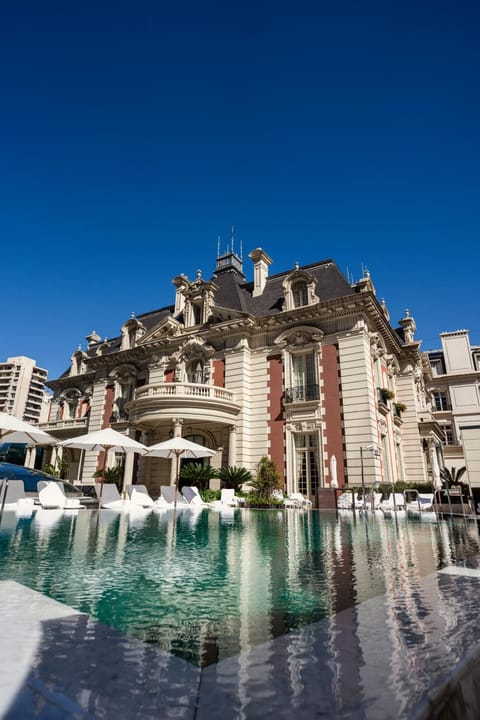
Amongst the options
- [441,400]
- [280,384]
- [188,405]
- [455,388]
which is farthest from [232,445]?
[455,388]

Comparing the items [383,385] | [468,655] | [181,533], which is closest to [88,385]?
[383,385]

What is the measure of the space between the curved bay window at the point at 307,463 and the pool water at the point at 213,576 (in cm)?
1300

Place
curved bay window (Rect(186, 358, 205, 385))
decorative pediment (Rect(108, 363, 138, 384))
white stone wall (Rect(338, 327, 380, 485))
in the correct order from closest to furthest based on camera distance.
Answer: white stone wall (Rect(338, 327, 380, 485))
curved bay window (Rect(186, 358, 205, 385))
decorative pediment (Rect(108, 363, 138, 384))

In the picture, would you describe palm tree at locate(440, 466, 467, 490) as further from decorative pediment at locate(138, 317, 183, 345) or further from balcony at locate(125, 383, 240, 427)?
decorative pediment at locate(138, 317, 183, 345)

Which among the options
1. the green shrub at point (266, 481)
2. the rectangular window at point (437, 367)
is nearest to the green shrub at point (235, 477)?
the green shrub at point (266, 481)

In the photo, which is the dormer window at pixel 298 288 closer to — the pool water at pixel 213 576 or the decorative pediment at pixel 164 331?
the decorative pediment at pixel 164 331

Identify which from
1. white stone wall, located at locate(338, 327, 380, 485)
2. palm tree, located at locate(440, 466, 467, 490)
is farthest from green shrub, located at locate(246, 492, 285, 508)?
palm tree, located at locate(440, 466, 467, 490)

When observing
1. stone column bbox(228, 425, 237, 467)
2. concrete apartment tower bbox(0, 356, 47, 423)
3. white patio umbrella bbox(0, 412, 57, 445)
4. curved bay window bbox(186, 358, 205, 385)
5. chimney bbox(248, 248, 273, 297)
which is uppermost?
concrete apartment tower bbox(0, 356, 47, 423)

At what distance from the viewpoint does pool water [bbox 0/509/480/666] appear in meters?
2.46

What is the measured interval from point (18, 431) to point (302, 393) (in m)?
13.9

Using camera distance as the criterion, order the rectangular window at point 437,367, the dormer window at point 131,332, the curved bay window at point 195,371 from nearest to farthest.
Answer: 1. the curved bay window at point 195,371
2. the dormer window at point 131,332
3. the rectangular window at point 437,367

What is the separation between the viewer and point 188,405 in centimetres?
2105

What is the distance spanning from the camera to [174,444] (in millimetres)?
14641

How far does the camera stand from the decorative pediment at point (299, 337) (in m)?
21.4
